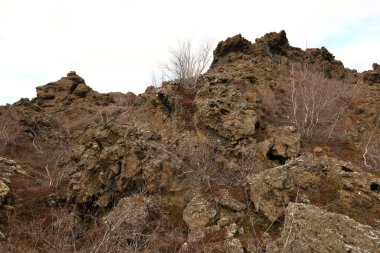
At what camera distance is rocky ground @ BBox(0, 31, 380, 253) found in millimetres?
11881

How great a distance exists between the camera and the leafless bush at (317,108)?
27.2m

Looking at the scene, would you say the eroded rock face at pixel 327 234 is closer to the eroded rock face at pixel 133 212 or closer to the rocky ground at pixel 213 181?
A: the rocky ground at pixel 213 181

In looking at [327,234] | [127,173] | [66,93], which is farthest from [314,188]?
[66,93]

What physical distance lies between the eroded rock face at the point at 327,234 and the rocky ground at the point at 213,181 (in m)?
0.03

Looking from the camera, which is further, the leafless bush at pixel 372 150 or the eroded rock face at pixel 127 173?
the leafless bush at pixel 372 150

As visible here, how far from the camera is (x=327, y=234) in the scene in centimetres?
982

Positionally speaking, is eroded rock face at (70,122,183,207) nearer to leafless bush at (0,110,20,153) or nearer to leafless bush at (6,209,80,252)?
leafless bush at (6,209,80,252)

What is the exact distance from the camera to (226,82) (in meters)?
25.8

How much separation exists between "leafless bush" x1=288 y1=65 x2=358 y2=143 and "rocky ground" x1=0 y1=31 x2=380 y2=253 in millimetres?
187

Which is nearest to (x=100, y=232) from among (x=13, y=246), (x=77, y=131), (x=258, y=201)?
(x=13, y=246)

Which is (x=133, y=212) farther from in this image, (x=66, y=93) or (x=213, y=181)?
(x=66, y=93)

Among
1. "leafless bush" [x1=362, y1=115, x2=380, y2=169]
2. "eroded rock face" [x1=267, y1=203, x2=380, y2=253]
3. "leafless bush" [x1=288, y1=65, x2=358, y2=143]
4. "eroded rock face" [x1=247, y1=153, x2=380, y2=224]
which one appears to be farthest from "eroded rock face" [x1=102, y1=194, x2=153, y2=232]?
"leafless bush" [x1=362, y1=115, x2=380, y2=169]

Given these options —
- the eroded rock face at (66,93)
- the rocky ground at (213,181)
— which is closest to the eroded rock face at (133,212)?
the rocky ground at (213,181)

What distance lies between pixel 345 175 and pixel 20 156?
112ft
